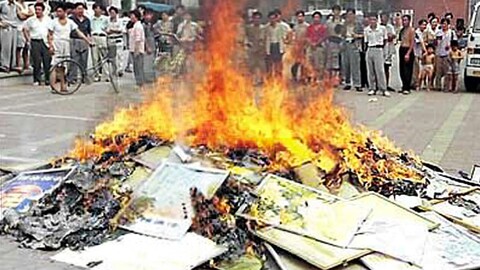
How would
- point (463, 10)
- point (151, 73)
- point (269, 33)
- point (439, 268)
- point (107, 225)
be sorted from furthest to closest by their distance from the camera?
point (463, 10) < point (151, 73) < point (269, 33) < point (107, 225) < point (439, 268)

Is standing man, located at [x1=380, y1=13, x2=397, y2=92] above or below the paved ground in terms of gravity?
above

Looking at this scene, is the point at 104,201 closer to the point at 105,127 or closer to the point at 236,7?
the point at 105,127

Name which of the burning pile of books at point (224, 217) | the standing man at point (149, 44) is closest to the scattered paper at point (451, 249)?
the burning pile of books at point (224, 217)

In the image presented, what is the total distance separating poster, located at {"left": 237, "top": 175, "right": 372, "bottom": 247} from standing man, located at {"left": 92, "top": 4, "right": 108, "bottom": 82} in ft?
39.0

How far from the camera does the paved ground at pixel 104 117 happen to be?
30.7ft

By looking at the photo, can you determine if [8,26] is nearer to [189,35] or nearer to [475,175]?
[189,35]

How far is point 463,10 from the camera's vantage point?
2284 cm

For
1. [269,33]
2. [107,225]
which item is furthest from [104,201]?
[269,33]

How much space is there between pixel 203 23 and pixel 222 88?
0.65 metres

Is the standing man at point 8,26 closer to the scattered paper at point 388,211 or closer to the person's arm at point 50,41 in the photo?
the person's arm at point 50,41

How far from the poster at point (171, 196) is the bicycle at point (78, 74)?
9.09 meters

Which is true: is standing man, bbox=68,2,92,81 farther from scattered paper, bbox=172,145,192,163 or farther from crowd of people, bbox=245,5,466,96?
scattered paper, bbox=172,145,192,163

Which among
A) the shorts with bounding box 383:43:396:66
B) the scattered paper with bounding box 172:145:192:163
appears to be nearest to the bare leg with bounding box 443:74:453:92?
the shorts with bounding box 383:43:396:66

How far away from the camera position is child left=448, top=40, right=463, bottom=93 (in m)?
17.8
